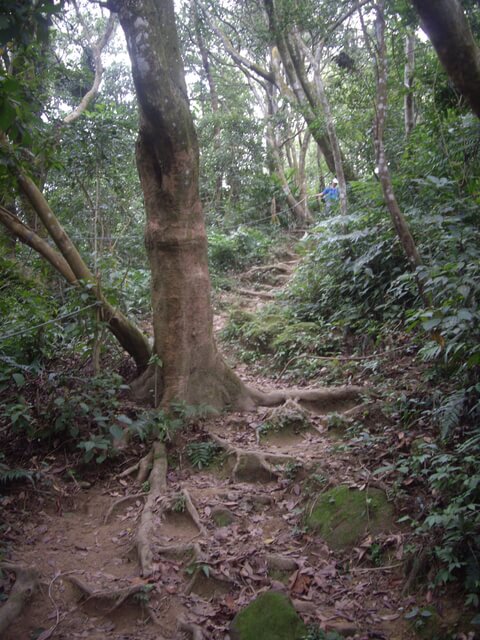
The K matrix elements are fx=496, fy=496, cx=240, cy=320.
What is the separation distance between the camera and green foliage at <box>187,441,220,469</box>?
5.71 meters

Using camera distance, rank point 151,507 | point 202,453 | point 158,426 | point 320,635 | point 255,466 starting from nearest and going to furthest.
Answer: point 320,635
point 151,507
point 255,466
point 202,453
point 158,426

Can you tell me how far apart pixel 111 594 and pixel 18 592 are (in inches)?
27.3

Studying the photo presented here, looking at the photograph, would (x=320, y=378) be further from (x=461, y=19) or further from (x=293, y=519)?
(x=461, y=19)

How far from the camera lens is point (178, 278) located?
638 centimetres

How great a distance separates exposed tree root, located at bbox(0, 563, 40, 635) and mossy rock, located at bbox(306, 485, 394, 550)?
7.62ft

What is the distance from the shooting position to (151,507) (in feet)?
16.2

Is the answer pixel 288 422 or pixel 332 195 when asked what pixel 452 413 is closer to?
pixel 288 422

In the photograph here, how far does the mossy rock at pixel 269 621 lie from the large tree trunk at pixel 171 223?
3.09 metres

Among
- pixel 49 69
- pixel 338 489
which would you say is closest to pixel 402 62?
pixel 49 69

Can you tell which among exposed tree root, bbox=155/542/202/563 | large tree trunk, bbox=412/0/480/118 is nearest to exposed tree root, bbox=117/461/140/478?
exposed tree root, bbox=155/542/202/563

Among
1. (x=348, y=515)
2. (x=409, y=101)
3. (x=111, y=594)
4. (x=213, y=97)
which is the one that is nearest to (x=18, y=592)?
(x=111, y=594)

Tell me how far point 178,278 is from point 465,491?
13.4 ft

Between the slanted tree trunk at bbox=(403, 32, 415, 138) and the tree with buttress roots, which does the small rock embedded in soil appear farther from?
the slanted tree trunk at bbox=(403, 32, 415, 138)

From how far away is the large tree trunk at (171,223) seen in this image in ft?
19.4
